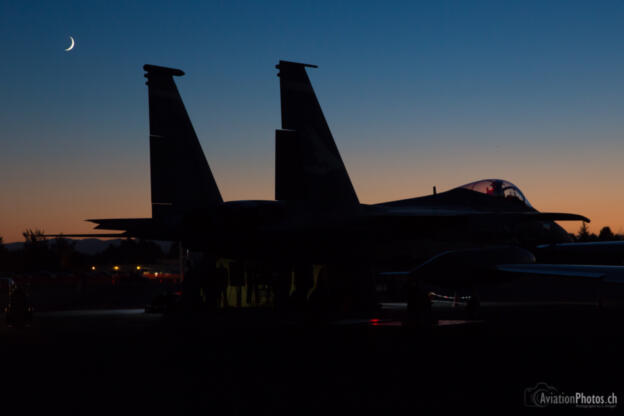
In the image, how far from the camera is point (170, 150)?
20734 mm

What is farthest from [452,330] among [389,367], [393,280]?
[393,280]

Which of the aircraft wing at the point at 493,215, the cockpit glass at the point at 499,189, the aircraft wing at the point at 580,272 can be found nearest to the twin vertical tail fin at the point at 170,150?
the aircraft wing at the point at 493,215

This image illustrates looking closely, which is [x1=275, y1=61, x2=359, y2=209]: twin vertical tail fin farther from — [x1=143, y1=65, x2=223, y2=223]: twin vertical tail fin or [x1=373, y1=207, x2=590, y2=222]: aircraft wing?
[x1=143, y1=65, x2=223, y2=223]: twin vertical tail fin

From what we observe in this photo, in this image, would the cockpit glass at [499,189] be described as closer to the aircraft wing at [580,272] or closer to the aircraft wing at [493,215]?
the aircraft wing at [493,215]

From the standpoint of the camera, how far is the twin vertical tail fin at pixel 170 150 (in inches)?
803

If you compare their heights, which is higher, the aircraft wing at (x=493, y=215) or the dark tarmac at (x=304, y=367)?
the aircraft wing at (x=493, y=215)

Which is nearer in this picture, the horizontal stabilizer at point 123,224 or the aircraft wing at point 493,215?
the horizontal stabilizer at point 123,224

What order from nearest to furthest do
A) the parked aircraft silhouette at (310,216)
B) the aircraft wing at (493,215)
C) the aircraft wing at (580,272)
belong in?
the aircraft wing at (580,272)
the parked aircraft silhouette at (310,216)
the aircraft wing at (493,215)

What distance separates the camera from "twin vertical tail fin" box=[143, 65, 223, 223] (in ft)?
66.9

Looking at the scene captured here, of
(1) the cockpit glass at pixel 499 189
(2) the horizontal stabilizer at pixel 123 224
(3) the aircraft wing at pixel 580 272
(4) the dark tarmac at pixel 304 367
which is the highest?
(1) the cockpit glass at pixel 499 189

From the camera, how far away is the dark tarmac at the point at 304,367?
7.17m

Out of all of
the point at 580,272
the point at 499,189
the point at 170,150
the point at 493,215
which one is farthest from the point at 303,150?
the point at 580,272

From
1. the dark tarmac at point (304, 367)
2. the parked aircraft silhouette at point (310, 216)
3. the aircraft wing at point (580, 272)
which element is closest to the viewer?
the dark tarmac at point (304, 367)

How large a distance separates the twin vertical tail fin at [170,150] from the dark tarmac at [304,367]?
14.1 ft
